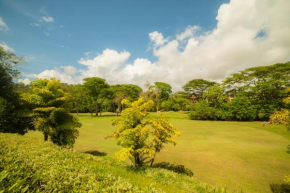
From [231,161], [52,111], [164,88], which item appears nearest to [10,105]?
[52,111]

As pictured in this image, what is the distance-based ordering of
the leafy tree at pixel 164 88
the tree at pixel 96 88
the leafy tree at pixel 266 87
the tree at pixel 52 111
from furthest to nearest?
the leafy tree at pixel 164 88, the tree at pixel 96 88, the leafy tree at pixel 266 87, the tree at pixel 52 111

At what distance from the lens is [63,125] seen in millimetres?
12344

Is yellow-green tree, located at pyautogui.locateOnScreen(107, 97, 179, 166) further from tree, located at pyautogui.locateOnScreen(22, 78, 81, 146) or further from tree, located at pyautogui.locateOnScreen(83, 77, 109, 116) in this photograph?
tree, located at pyautogui.locateOnScreen(83, 77, 109, 116)

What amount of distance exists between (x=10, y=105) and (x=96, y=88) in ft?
133

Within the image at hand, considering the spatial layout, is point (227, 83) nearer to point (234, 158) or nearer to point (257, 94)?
point (257, 94)

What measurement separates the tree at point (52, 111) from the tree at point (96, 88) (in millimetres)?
39025

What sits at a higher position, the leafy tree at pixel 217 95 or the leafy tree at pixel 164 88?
the leafy tree at pixel 164 88

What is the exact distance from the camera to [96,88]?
51.9 metres

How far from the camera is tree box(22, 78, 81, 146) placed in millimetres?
12023

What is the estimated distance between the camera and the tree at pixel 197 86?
59675 millimetres

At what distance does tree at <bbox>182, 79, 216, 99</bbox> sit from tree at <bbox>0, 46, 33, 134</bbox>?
5913 centimetres

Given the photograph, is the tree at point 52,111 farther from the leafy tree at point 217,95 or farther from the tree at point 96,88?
the leafy tree at point 217,95

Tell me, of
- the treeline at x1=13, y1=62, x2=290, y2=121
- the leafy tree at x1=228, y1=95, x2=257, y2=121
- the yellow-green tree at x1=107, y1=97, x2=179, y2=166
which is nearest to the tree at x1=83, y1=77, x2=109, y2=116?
the treeline at x1=13, y1=62, x2=290, y2=121

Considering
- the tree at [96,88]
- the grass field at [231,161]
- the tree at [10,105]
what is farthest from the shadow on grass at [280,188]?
the tree at [96,88]
